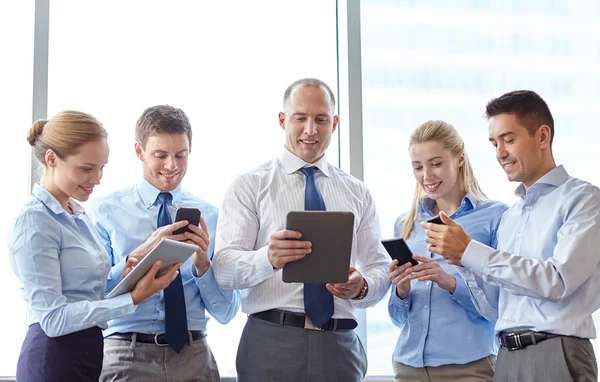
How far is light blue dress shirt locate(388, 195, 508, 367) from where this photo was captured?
9.39 feet

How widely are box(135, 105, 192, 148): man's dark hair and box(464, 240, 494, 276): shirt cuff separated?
1285 millimetres

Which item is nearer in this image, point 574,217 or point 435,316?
point 574,217

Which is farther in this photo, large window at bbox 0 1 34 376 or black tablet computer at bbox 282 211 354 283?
large window at bbox 0 1 34 376

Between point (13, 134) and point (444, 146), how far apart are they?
7.07 feet

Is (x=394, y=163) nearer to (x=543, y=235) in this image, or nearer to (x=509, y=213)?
(x=509, y=213)

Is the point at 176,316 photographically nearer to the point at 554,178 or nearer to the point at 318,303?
the point at 318,303

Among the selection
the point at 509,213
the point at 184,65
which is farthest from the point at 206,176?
the point at 509,213

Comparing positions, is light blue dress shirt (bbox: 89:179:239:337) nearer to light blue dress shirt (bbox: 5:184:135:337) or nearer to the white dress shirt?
the white dress shirt

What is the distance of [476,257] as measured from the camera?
255cm

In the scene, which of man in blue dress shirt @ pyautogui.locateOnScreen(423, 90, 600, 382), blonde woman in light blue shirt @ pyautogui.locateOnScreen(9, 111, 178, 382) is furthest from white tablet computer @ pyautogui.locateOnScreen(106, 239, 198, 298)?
man in blue dress shirt @ pyautogui.locateOnScreen(423, 90, 600, 382)

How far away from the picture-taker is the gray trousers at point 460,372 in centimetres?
284

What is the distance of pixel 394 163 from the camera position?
385cm

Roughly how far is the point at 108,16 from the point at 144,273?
71.3 inches

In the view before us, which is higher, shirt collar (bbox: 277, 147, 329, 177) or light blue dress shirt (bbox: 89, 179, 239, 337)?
shirt collar (bbox: 277, 147, 329, 177)
